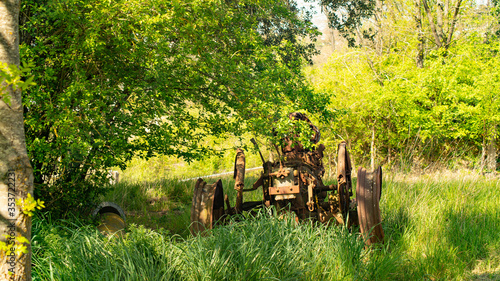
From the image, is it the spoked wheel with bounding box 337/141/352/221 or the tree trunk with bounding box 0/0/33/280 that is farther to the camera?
the spoked wheel with bounding box 337/141/352/221

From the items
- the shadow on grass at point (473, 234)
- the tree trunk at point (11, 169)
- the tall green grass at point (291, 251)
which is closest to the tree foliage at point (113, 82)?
the tall green grass at point (291, 251)

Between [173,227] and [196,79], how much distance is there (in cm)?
244

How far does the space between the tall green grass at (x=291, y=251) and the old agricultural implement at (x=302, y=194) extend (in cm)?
25

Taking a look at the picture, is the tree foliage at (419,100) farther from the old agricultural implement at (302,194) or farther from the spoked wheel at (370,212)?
the spoked wheel at (370,212)

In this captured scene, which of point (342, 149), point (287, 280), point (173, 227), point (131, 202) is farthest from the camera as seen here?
point (131, 202)

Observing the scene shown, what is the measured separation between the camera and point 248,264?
133 inches

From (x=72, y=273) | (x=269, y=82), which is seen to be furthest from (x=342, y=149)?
(x=72, y=273)

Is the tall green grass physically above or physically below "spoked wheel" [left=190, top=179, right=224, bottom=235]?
below

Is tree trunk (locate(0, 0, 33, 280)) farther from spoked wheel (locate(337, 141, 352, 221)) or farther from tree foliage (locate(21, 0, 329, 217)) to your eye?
spoked wheel (locate(337, 141, 352, 221))

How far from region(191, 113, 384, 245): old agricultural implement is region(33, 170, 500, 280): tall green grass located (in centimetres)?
25

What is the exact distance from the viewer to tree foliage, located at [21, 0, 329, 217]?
459cm

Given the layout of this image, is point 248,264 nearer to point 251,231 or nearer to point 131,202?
point 251,231

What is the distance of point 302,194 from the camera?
4.83 meters

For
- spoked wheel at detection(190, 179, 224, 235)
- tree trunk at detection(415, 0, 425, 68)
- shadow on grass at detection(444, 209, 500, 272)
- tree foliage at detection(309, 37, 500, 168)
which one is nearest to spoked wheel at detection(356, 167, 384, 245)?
shadow on grass at detection(444, 209, 500, 272)
